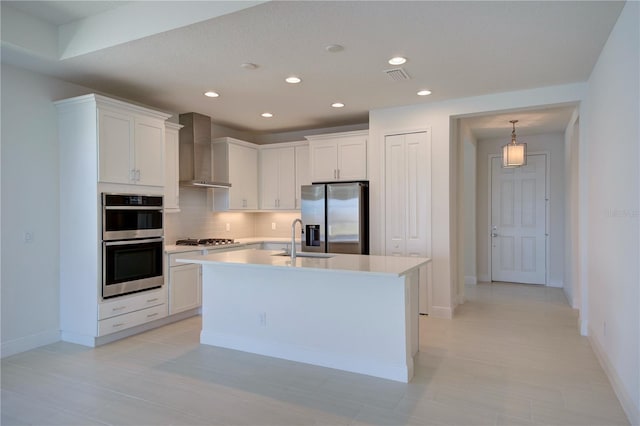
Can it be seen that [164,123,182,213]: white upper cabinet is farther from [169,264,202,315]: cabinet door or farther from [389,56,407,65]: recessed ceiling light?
[389,56,407,65]: recessed ceiling light

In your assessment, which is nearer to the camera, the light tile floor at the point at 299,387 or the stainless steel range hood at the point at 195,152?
the light tile floor at the point at 299,387

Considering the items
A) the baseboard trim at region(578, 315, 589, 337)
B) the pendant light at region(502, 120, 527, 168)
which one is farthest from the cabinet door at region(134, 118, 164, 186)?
the pendant light at region(502, 120, 527, 168)

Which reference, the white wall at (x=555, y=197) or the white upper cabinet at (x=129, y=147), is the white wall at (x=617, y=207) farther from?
the white upper cabinet at (x=129, y=147)

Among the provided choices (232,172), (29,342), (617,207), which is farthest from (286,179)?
(617,207)

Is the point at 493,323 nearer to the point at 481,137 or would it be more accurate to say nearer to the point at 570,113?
the point at 570,113

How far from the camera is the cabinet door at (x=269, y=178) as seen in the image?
20.8 ft

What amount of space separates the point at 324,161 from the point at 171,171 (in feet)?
6.71

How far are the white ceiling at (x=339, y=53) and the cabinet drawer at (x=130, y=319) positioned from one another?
2416 millimetres

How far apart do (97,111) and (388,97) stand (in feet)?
10.1

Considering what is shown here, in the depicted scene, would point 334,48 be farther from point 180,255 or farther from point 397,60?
point 180,255

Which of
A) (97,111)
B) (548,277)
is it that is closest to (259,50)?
(97,111)

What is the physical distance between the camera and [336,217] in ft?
17.2

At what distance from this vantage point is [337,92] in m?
4.50

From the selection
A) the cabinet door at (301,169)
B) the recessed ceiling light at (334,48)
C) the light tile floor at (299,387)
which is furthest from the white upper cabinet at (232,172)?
the recessed ceiling light at (334,48)
